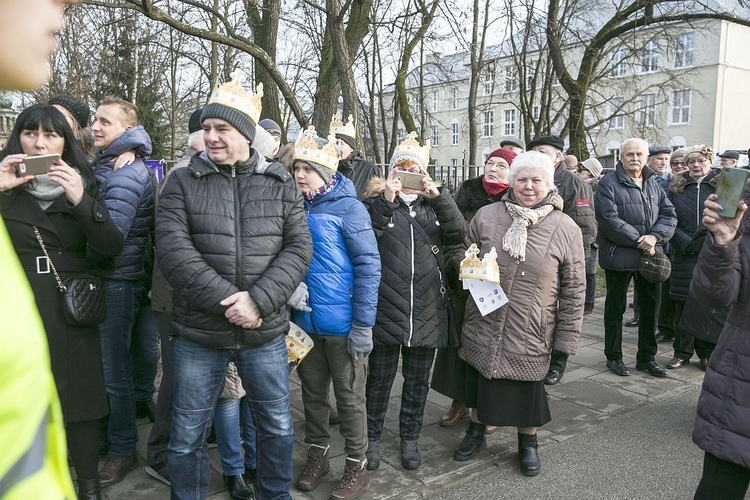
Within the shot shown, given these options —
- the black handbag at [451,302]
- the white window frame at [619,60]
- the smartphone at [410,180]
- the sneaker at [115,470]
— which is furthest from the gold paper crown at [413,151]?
the white window frame at [619,60]

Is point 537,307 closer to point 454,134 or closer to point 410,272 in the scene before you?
point 410,272

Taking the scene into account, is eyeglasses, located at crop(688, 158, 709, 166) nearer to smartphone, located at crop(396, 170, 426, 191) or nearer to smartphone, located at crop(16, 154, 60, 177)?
smartphone, located at crop(396, 170, 426, 191)

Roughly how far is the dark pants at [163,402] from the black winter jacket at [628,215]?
416 centimetres

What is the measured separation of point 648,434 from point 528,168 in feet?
7.27

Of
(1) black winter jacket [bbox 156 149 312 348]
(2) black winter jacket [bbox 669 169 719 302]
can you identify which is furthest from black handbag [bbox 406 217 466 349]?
(2) black winter jacket [bbox 669 169 719 302]

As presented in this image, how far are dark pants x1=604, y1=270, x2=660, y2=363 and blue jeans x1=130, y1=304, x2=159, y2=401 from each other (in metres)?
4.12

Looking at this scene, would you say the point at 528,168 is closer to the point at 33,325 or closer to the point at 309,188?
the point at 309,188

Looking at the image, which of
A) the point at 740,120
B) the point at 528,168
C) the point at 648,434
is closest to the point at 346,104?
the point at 528,168

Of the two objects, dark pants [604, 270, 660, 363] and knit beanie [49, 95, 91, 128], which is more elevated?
knit beanie [49, 95, 91, 128]

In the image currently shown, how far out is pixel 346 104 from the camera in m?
8.66

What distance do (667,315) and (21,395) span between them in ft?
24.7

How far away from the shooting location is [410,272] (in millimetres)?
3785

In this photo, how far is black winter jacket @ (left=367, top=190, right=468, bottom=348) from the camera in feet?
12.4

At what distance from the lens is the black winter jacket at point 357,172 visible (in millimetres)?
5020
